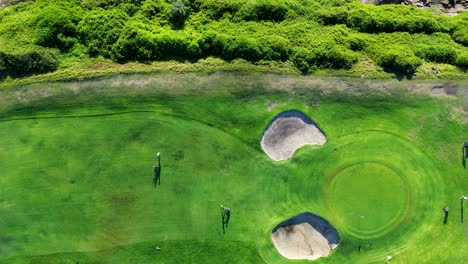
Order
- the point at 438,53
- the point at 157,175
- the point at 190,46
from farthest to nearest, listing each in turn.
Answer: the point at 438,53, the point at 190,46, the point at 157,175

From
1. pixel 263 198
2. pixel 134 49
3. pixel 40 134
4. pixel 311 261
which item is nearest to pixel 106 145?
pixel 40 134

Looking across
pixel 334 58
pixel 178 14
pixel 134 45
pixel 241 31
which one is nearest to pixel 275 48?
pixel 241 31

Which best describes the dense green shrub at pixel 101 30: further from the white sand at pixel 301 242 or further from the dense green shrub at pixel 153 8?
the white sand at pixel 301 242

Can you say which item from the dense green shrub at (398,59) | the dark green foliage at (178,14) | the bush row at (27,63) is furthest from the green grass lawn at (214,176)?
the dark green foliage at (178,14)

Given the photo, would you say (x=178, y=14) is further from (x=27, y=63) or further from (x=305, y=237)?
(x=305, y=237)

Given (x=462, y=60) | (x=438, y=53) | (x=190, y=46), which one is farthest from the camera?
(x=438, y=53)

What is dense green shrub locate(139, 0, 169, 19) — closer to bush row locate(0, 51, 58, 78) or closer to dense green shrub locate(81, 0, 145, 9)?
dense green shrub locate(81, 0, 145, 9)

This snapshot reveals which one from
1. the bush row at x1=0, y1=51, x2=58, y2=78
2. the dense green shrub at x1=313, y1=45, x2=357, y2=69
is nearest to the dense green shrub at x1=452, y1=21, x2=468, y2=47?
the dense green shrub at x1=313, y1=45, x2=357, y2=69
